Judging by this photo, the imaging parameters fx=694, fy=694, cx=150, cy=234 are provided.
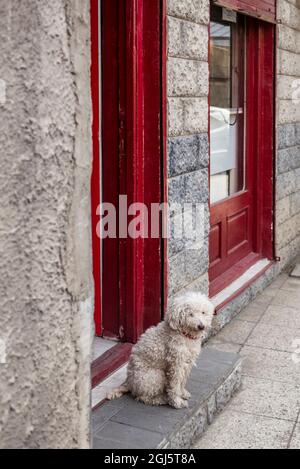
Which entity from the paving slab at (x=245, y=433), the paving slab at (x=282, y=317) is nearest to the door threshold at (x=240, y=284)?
the paving slab at (x=282, y=317)

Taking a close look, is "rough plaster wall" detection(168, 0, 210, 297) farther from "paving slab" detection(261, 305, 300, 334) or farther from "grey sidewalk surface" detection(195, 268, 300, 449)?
"paving slab" detection(261, 305, 300, 334)

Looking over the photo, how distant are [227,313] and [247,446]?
8.14 ft

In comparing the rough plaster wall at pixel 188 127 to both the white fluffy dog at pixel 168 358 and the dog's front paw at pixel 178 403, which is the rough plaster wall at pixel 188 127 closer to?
the white fluffy dog at pixel 168 358

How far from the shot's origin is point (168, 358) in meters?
4.07

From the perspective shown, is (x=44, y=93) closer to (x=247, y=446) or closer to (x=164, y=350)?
(x=164, y=350)

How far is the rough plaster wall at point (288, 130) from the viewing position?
8.27 metres

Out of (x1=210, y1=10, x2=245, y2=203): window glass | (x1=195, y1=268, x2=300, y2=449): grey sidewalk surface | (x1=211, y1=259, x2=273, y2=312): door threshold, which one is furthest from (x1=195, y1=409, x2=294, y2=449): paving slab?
(x1=210, y1=10, x2=245, y2=203): window glass

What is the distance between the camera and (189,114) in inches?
220

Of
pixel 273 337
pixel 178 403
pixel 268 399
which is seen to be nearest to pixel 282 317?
pixel 273 337

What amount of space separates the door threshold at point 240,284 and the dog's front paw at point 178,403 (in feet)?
7.50

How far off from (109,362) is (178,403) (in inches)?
34.3

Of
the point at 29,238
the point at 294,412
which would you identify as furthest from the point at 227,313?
the point at 29,238

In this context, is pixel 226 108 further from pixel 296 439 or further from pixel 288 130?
pixel 296 439

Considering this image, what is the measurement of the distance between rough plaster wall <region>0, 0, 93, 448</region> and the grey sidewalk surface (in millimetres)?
1978
